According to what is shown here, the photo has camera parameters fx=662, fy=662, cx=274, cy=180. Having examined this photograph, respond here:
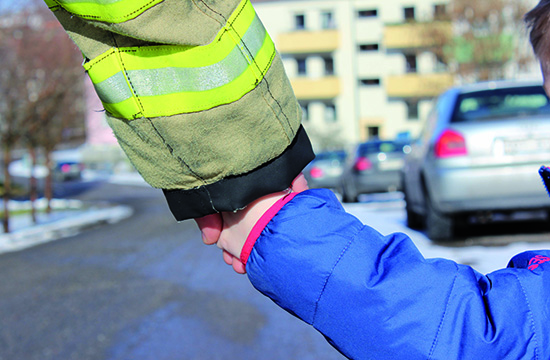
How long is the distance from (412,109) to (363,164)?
35354 mm

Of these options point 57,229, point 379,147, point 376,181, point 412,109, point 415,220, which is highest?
point 415,220

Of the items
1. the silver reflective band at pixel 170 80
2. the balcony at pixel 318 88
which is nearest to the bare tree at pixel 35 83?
the silver reflective band at pixel 170 80

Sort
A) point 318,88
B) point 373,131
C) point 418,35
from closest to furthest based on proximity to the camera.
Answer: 1. point 418,35
2. point 318,88
3. point 373,131

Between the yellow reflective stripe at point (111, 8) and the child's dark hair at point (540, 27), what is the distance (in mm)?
662

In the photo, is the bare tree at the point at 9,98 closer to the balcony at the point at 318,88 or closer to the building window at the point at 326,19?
the balcony at the point at 318,88

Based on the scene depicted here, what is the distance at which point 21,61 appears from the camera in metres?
15.9

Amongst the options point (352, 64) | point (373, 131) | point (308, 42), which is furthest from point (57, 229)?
point (373, 131)

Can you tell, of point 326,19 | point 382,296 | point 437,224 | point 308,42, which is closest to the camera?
point 382,296

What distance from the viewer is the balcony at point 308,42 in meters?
48.4

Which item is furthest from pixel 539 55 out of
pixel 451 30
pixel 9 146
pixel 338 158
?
pixel 451 30

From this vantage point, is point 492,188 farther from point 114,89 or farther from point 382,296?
point 114,89

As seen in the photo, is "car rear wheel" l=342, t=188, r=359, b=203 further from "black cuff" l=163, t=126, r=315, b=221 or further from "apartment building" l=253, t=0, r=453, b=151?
"apartment building" l=253, t=0, r=453, b=151

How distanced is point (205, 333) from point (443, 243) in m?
3.23

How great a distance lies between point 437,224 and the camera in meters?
6.96
